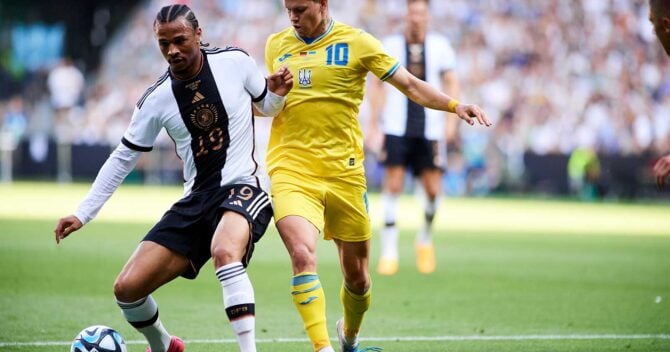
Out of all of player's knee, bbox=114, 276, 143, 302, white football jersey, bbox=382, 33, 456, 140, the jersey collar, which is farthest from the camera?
white football jersey, bbox=382, 33, 456, 140

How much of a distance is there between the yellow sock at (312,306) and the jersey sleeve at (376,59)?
1476mm

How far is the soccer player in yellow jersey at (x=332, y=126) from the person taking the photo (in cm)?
717

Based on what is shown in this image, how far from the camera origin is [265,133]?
3097 centimetres

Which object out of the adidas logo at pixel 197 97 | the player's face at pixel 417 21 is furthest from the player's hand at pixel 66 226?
the player's face at pixel 417 21

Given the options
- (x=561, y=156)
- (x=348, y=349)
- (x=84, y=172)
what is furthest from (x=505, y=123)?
(x=348, y=349)

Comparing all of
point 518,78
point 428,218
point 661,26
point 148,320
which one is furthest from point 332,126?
point 518,78

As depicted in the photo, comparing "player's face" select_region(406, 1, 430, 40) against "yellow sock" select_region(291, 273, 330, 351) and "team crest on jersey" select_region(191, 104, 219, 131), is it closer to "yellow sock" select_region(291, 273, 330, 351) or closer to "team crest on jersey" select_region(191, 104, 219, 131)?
"team crest on jersey" select_region(191, 104, 219, 131)

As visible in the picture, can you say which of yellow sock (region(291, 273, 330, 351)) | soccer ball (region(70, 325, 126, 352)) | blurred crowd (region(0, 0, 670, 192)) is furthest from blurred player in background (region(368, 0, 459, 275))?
blurred crowd (region(0, 0, 670, 192))

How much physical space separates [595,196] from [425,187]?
15855mm

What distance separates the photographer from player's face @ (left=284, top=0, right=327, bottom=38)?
7117 millimetres

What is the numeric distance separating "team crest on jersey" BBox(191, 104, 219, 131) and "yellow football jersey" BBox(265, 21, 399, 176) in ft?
2.39

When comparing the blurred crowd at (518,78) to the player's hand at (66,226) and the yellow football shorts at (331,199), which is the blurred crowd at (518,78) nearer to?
the yellow football shorts at (331,199)

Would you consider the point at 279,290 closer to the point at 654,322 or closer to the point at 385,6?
the point at 654,322

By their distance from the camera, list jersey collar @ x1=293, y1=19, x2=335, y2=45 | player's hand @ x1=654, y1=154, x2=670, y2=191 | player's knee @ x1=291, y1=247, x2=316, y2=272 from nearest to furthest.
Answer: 1. player's hand @ x1=654, y1=154, x2=670, y2=191
2. player's knee @ x1=291, y1=247, x2=316, y2=272
3. jersey collar @ x1=293, y1=19, x2=335, y2=45
